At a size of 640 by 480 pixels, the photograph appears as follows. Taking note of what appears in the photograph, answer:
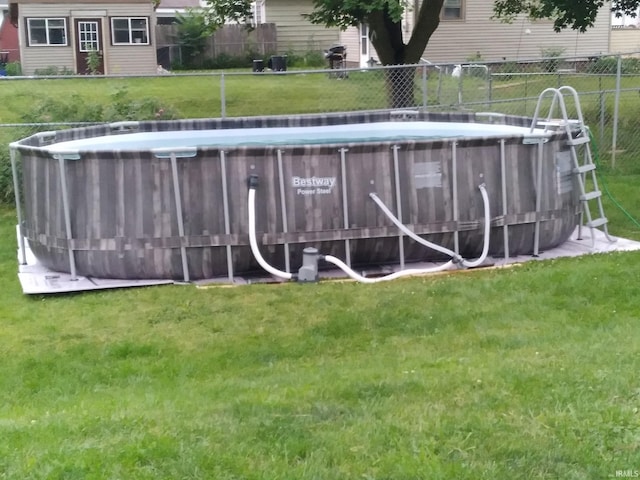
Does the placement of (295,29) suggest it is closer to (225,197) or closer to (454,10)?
(454,10)

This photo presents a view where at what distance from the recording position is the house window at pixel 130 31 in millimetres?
32906

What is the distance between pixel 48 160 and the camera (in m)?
7.77

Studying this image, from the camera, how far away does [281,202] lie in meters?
7.84

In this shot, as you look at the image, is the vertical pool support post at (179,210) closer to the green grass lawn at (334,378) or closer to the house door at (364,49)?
the green grass lawn at (334,378)

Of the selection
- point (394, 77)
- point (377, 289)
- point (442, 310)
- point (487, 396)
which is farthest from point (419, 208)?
point (394, 77)

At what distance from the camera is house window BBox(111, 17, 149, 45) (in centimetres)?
3291

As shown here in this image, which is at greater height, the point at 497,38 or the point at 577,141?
the point at 497,38

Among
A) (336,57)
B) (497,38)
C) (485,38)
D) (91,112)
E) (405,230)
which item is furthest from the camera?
(336,57)

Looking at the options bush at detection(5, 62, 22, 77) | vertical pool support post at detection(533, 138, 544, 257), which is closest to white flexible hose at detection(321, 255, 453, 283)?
vertical pool support post at detection(533, 138, 544, 257)

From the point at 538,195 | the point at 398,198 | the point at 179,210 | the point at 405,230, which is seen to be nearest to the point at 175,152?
the point at 179,210

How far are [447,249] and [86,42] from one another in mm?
27579

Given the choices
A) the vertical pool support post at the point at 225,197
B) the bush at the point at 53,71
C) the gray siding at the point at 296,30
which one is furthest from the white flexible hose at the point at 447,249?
the gray siding at the point at 296,30

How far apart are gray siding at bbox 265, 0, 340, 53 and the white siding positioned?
819 centimetres

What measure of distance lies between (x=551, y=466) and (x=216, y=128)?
7.78 m
